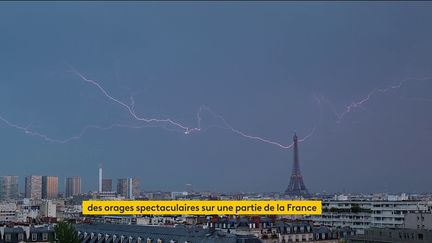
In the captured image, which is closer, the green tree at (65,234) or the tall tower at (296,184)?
the green tree at (65,234)

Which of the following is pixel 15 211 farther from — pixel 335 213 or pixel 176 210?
pixel 176 210

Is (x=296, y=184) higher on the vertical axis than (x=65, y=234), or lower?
higher

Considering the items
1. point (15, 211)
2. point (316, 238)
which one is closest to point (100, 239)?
point (316, 238)

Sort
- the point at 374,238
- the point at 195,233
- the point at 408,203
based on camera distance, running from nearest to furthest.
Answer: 1. the point at 195,233
2. the point at 374,238
3. the point at 408,203

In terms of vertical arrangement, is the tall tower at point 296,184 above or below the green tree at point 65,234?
above

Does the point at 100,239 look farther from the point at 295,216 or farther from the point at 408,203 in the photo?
the point at 295,216

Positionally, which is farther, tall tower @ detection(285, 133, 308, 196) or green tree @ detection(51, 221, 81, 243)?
tall tower @ detection(285, 133, 308, 196)

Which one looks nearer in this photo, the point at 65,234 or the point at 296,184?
the point at 65,234

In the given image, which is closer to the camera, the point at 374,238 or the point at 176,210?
the point at 374,238

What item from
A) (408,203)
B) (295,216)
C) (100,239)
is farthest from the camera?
(295,216)

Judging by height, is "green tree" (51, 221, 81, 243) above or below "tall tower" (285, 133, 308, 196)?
below

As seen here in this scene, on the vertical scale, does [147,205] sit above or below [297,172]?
below
